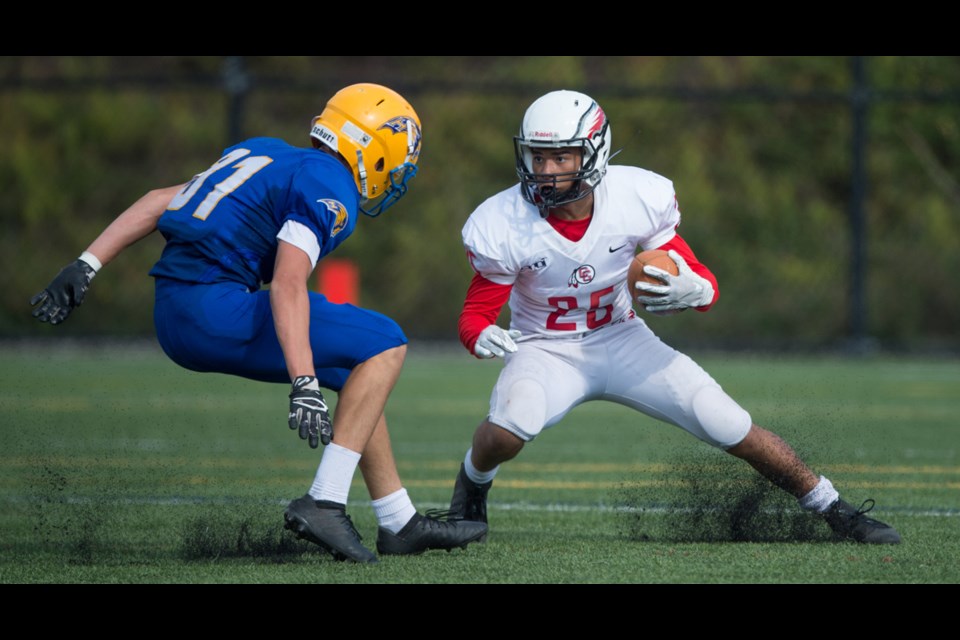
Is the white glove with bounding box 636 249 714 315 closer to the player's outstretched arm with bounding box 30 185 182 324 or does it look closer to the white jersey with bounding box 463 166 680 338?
the white jersey with bounding box 463 166 680 338

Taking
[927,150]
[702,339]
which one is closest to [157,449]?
[702,339]

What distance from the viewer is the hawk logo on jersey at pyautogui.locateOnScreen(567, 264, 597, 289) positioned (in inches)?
172

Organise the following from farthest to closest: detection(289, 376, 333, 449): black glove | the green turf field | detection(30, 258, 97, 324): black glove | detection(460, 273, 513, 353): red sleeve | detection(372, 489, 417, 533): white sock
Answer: detection(460, 273, 513, 353): red sleeve → detection(372, 489, 417, 533): white sock → detection(30, 258, 97, 324): black glove → the green turf field → detection(289, 376, 333, 449): black glove

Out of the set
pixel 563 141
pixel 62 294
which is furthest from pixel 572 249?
pixel 62 294

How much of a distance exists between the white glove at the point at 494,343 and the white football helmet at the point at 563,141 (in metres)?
0.51

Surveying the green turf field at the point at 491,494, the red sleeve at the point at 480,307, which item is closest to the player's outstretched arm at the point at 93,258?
the green turf field at the point at 491,494

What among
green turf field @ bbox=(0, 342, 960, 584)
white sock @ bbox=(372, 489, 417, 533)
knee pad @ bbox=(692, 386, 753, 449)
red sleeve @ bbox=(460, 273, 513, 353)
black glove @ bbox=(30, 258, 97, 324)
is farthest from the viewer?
red sleeve @ bbox=(460, 273, 513, 353)

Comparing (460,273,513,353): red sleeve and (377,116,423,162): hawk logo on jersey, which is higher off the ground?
(377,116,423,162): hawk logo on jersey

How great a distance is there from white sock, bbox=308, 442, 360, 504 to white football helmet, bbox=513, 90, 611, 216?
1.08m

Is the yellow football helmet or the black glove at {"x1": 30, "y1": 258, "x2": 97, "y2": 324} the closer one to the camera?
the black glove at {"x1": 30, "y1": 258, "x2": 97, "y2": 324}

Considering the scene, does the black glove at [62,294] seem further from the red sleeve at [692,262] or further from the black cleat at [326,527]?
the red sleeve at [692,262]

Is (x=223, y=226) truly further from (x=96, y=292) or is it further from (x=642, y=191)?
(x=96, y=292)

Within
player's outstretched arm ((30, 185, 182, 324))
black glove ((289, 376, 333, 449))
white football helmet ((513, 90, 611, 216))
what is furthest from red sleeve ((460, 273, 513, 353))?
player's outstretched arm ((30, 185, 182, 324))

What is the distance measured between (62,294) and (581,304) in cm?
161
